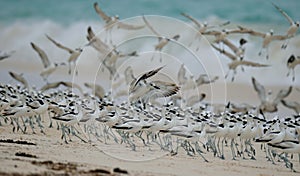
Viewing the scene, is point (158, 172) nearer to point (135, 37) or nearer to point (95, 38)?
point (95, 38)

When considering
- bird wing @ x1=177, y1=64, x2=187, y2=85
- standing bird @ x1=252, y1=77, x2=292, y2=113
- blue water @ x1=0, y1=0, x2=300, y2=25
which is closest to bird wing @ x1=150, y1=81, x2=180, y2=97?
bird wing @ x1=177, y1=64, x2=187, y2=85

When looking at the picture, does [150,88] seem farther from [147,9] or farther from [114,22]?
[147,9]

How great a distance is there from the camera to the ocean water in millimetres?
19750

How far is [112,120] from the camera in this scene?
1140 centimetres

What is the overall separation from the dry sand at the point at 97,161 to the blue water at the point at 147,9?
1253 centimetres

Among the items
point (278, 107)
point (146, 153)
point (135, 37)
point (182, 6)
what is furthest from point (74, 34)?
point (146, 153)

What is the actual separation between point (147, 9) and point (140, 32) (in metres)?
2.77

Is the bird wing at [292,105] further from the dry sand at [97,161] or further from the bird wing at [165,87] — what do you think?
the bird wing at [165,87]

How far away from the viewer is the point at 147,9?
82.7 ft

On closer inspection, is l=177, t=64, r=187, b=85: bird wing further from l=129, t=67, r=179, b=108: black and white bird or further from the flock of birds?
l=129, t=67, r=179, b=108: black and white bird

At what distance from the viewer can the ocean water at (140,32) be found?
64.8ft

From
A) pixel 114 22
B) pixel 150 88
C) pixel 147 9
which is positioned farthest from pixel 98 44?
pixel 147 9

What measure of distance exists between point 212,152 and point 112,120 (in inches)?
75.4

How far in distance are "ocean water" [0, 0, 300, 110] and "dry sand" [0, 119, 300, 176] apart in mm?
7102
